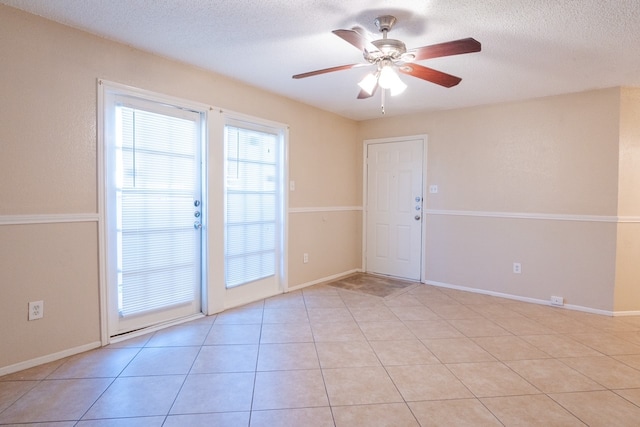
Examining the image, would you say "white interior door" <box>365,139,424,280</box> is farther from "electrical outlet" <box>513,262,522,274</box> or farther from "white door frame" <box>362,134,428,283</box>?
"electrical outlet" <box>513,262,522,274</box>

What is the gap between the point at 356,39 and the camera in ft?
6.25

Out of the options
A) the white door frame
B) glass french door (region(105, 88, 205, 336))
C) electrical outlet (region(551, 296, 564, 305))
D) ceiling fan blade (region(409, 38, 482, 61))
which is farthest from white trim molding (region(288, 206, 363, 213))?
electrical outlet (region(551, 296, 564, 305))

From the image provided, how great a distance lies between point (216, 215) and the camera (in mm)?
3232

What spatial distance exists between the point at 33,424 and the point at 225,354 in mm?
1050

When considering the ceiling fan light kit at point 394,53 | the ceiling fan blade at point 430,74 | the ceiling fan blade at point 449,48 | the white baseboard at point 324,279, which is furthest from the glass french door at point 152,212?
the ceiling fan blade at point 449,48

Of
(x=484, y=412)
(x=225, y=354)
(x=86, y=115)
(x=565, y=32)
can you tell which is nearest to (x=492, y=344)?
(x=484, y=412)

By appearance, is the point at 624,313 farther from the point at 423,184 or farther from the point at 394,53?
the point at 394,53

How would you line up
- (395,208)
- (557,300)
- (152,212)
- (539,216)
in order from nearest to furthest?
(152,212)
(557,300)
(539,216)
(395,208)

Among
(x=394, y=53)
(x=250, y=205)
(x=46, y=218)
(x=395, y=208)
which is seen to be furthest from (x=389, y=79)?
(x=395, y=208)

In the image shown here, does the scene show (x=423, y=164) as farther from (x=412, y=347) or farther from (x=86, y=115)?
(x=86, y=115)

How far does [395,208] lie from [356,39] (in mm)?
3074

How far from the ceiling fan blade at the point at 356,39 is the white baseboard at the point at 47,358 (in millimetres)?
2625

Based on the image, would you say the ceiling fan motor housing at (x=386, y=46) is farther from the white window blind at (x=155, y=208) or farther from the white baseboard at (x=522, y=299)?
the white baseboard at (x=522, y=299)

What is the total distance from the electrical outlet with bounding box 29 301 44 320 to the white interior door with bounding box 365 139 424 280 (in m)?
3.75
